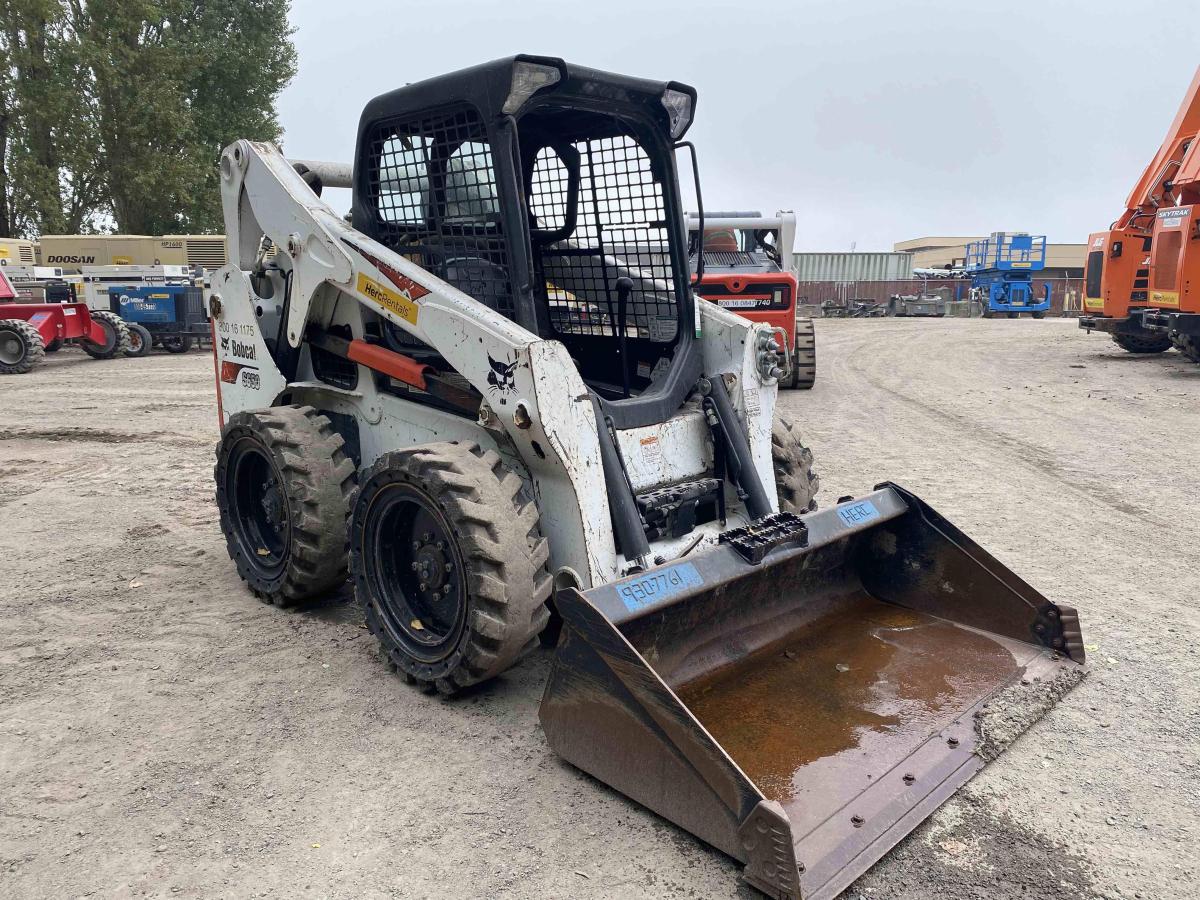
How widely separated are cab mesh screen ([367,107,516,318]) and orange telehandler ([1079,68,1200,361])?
13.1 m

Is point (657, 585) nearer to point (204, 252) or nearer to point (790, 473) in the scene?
point (790, 473)

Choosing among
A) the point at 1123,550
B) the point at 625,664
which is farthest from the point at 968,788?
the point at 1123,550

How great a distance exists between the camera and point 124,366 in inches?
660

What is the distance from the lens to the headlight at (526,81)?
3512 mm

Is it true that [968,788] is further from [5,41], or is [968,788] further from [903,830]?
[5,41]

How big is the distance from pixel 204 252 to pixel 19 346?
825 centimetres

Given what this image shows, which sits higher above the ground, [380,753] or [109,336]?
[109,336]

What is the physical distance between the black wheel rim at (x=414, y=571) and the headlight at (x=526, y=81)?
153 centimetres

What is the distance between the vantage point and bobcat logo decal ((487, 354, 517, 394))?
11.1 ft

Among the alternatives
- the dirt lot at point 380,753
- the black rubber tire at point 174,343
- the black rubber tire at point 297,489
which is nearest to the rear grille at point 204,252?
the black rubber tire at point 174,343

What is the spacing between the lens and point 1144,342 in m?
16.4

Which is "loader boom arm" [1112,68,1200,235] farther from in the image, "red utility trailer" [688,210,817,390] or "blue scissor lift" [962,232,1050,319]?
"blue scissor lift" [962,232,1050,319]

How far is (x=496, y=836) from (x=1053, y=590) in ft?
10.9

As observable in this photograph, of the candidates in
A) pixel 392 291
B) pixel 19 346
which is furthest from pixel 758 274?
pixel 19 346
